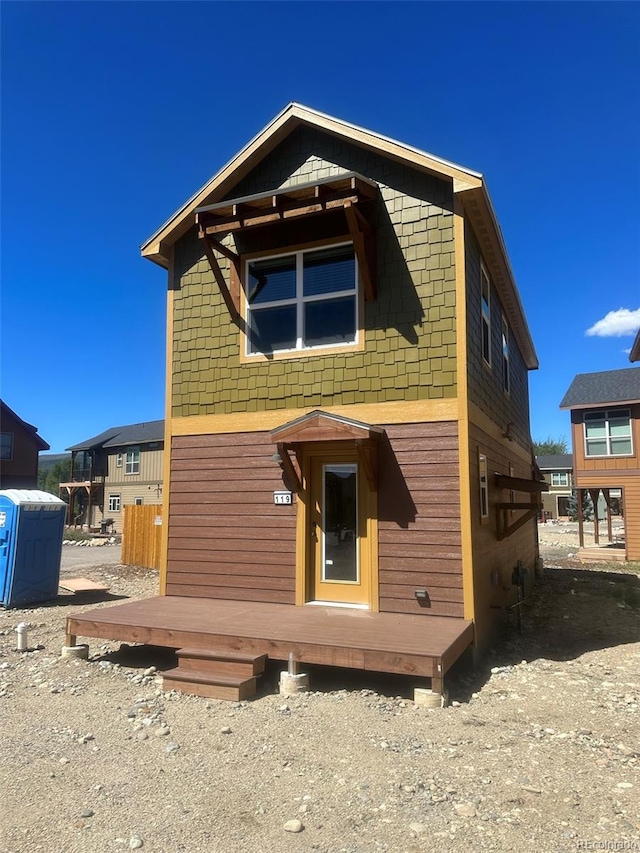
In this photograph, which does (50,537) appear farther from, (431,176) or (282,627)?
(431,176)

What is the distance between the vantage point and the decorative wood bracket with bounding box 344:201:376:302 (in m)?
6.86

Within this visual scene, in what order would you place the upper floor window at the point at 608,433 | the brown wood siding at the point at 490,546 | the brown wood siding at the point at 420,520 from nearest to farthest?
the brown wood siding at the point at 420,520 < the brown wood siding at the point at 490,546 < the upper floor window at the point at 608,433

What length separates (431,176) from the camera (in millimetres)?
7188

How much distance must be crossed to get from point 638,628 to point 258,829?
25.3 feet

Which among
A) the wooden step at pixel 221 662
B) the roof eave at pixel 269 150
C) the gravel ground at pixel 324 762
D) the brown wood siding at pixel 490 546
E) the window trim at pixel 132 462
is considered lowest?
the gravel ground at pixel 324 762

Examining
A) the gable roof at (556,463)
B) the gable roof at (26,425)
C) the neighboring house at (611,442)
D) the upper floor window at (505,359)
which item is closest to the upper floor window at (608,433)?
the neighboring house at (611,442)

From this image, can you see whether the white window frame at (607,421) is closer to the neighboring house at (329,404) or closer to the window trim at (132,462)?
the neighboring house at (329,404)

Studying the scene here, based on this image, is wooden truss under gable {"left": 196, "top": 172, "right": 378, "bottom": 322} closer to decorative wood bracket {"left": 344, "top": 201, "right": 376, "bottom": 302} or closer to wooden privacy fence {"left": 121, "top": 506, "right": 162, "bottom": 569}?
decorative wood bracket {"left": 344, "top": 201, "right": 376, "bottom": 302}

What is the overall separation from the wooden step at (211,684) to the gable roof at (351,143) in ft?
19.4

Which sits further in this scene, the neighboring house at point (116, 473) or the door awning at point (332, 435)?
the neighboring house at point (116, 473)

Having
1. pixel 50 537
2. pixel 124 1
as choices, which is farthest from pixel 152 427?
pixel 124 1

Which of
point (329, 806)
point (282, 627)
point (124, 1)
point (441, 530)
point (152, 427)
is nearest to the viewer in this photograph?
point (329, 806)

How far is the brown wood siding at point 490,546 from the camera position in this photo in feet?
22.4

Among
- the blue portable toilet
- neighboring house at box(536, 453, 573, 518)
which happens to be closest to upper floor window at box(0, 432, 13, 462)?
the blue portable toilet
